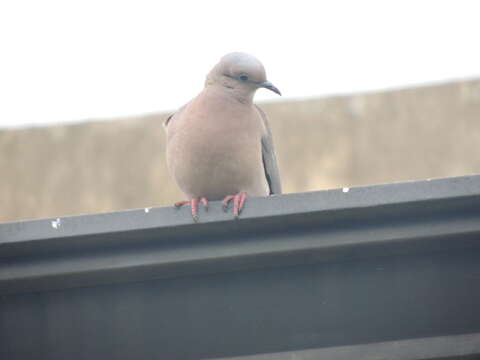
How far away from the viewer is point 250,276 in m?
3.29

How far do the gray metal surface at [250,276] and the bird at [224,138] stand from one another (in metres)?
1.15

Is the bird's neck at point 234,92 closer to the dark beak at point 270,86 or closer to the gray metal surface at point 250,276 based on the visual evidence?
the dark beak at point 270,86

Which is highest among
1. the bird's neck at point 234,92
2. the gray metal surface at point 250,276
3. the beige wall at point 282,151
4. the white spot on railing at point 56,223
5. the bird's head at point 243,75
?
the bird's head at point 243,75

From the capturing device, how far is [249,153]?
4.64m

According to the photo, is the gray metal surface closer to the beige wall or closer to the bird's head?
the bird's head

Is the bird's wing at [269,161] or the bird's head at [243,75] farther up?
the bird's head at [243,75]

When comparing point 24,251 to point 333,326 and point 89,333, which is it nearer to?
point 89,333

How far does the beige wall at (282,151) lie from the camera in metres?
8.62

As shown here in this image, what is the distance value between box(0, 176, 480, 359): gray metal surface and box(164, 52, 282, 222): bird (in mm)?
1154

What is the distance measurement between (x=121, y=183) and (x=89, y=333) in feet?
18.6

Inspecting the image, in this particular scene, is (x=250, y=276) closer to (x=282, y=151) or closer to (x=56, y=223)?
(x=56, y=223)

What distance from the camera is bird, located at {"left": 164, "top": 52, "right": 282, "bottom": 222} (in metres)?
4.56

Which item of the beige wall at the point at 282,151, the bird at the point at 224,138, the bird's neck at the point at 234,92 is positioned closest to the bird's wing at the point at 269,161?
the bird at the point at 224,138

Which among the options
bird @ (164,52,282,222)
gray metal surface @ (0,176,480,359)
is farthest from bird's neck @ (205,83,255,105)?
gray metal surface @ (0,176,480,359)
